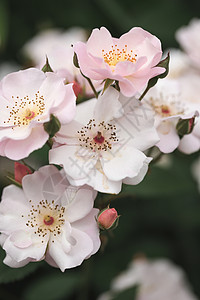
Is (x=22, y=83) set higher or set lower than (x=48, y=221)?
higher

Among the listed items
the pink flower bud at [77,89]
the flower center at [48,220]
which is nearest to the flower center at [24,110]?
the pink flower bud at [77,89]

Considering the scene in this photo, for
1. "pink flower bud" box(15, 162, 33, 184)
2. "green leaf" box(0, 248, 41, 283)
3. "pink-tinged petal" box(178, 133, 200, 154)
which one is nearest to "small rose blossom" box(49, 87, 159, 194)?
"pink flower bud" box(15, 162, 33, 184)

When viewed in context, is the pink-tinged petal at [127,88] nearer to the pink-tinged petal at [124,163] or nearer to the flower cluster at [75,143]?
the flower cluster at [75,143]

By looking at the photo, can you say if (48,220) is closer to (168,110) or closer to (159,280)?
(168,110)

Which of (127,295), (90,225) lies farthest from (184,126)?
(127,295)

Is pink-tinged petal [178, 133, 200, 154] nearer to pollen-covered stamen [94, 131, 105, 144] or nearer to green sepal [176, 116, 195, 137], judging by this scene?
green sepal [176, 116, 195, 137]

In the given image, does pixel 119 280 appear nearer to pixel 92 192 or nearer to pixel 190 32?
pixel 92 192

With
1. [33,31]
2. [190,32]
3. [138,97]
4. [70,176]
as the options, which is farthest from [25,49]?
[70,176]
